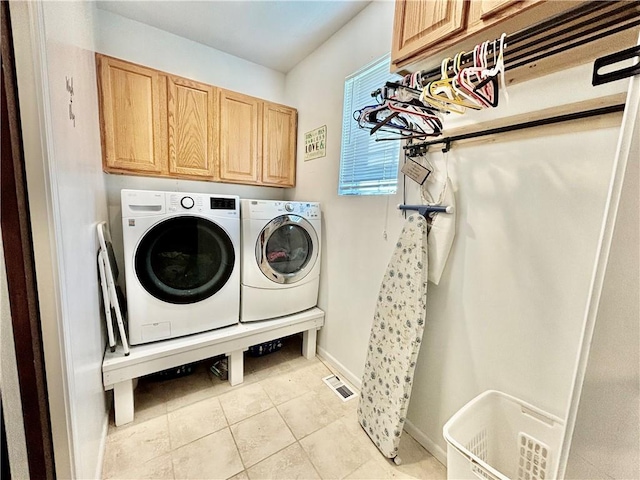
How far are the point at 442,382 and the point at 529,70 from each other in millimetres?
1450

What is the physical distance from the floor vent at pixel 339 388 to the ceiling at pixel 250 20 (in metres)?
2.66

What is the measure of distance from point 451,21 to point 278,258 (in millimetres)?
1649

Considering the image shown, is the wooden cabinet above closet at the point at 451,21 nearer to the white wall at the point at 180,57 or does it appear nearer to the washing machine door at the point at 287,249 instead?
the washing machine door at the point at 287,249

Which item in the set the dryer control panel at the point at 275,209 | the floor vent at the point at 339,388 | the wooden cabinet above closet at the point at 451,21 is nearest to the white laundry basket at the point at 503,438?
the floor vent at the point at 339,388

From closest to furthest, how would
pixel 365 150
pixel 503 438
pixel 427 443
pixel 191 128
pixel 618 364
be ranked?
pixel 618 364 < pixel 503 438 < pixel 427 443 < pixel 365 150 < pixel 191 128

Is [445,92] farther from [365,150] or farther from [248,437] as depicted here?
[248,437]

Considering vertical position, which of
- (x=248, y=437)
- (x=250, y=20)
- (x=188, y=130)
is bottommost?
(x=248, y=437)

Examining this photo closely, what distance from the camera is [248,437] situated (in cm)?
145

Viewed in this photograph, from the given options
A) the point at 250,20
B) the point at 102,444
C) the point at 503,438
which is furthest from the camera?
the point at 250,20

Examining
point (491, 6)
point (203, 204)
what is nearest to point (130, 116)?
point (203, 204)

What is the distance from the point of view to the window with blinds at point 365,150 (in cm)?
161

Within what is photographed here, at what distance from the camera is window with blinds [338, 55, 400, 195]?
5.27ft

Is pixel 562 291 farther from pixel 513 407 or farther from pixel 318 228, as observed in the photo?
pixel 318 228

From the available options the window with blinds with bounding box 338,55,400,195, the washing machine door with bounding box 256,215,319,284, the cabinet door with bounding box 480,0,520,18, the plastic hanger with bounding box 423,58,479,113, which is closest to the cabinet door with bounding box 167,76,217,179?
the washing machine door with bounding box 256,215,319,284
